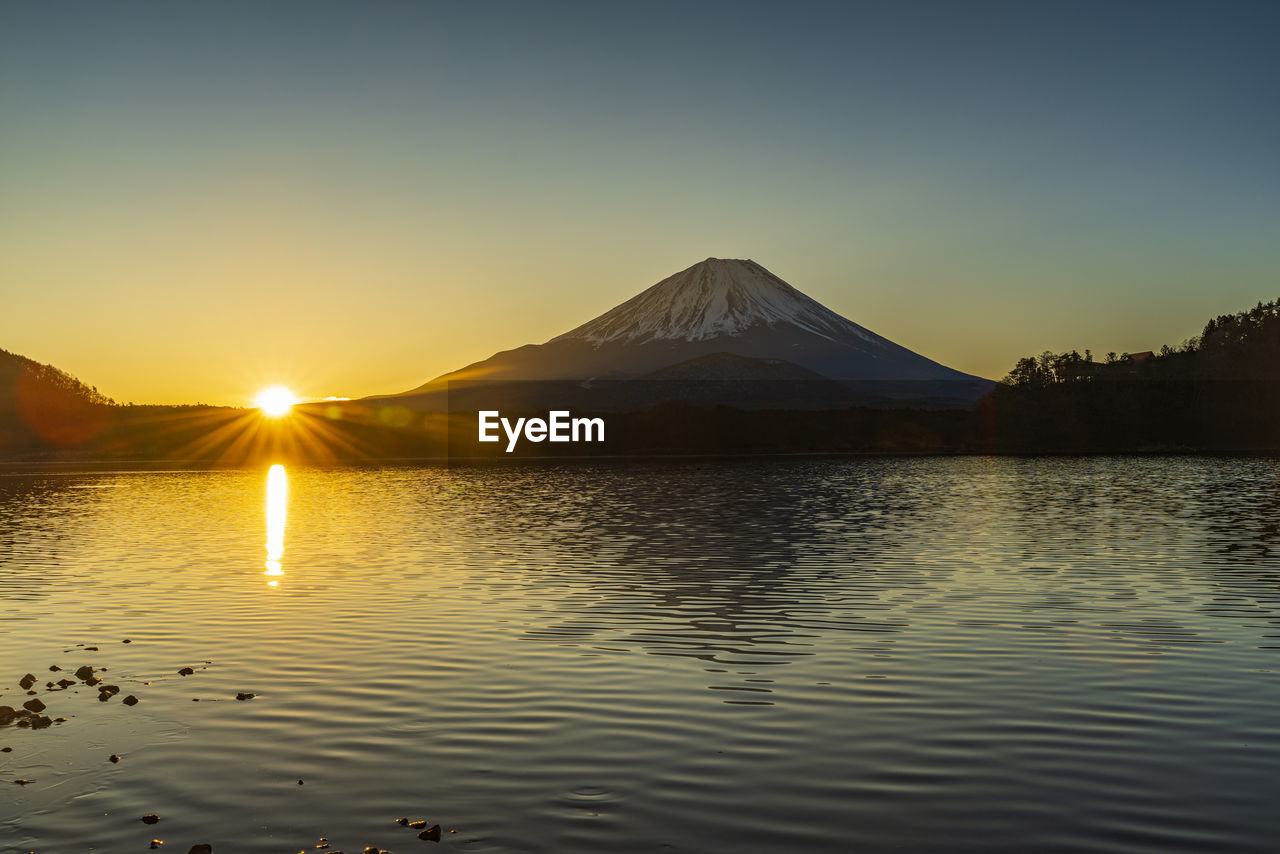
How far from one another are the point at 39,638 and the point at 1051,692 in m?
18.9

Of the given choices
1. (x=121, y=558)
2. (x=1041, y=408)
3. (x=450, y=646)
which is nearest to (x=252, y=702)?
(x=450, y=646)

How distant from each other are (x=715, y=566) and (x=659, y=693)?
16.5 m

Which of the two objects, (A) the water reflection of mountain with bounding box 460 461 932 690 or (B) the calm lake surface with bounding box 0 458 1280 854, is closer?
(B) the calm lake surface with bounding box 0 458 1280 854

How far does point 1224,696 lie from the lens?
1622 centimetres

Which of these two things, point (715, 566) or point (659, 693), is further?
point (715, 566)

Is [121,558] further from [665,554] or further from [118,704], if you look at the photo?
[118,704]

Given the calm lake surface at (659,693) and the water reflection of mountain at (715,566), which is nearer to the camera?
the calm lake surface at (659,693)

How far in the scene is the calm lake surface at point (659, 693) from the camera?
11227mm

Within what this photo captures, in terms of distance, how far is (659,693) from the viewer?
667 inches

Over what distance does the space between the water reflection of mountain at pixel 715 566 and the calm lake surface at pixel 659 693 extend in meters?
0.20

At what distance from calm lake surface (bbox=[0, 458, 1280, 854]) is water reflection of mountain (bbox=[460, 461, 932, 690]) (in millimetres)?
200

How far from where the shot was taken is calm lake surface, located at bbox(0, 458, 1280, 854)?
36.8ft

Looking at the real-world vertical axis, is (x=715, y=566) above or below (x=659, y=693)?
above

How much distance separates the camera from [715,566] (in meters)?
33.3
